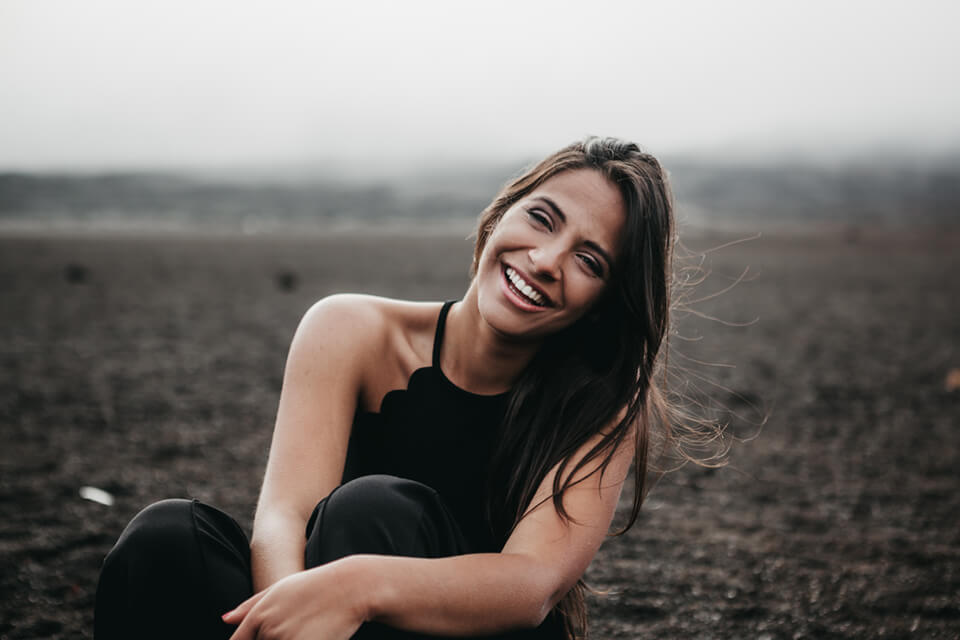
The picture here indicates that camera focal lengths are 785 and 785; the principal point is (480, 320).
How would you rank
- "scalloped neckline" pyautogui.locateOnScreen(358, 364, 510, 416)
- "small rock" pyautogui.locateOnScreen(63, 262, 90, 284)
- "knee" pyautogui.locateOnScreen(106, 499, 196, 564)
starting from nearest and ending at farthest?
1. "knee" pyautogui.locateOnScreen(106, 499, 196, 564)
2. "scalloped neckline" pyautogui.locateOnScreen(358, 364, 510, 416)
3. "small rock" pyautogui.locateOnScreen(63, 262, 90, 284)

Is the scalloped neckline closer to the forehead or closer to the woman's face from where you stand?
the woman's face

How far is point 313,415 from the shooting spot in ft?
7.09

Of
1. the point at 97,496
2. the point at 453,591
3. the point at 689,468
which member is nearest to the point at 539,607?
the point at 453,591

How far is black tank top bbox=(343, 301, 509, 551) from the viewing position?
219 cm

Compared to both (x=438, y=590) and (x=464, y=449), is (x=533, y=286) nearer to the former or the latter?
(x=464, y=449)

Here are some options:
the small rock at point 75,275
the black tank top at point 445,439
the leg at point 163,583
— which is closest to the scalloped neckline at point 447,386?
the black tank top at point 445,439

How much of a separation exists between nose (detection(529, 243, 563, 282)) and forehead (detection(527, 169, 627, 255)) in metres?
0.09

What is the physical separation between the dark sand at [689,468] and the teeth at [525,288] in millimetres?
1729

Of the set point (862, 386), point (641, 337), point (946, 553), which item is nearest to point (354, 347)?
point (641, 337)

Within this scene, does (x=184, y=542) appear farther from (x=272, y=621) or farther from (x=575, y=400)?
(x=575, y=400)

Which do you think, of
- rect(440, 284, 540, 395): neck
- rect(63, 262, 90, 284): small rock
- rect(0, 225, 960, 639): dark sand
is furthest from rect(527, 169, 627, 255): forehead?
rect(63, 262, 90, 284): small rock

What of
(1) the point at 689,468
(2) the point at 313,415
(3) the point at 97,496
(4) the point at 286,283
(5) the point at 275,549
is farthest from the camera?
(4) the point at 286,283

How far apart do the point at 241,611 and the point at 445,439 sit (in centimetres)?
72

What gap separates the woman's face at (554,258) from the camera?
2100 mm
